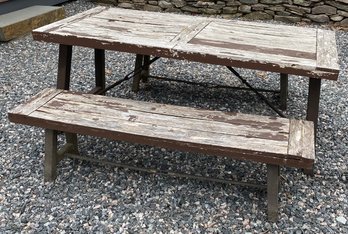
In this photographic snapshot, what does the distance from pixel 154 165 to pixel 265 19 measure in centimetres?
427

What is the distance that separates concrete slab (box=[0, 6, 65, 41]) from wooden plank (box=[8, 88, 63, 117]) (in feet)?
9.08

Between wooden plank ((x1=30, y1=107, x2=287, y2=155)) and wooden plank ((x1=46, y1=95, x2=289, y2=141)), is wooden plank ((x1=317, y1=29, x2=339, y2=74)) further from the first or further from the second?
wooden plank ((x1=30, y1=107, x2=287, y2=155))

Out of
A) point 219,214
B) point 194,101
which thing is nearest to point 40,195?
point 219,214

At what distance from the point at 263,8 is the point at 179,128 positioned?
456 cm

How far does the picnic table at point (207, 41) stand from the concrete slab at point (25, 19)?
2.21m

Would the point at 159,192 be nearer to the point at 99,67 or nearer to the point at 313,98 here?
the point at 313,98

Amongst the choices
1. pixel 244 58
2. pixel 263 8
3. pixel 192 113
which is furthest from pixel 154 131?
pixel 263 8

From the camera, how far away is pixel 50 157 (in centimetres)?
254

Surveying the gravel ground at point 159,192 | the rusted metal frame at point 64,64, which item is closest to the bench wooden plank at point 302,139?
the gravel ground at point 159,192

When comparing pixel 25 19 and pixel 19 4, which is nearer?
pixel 25 19

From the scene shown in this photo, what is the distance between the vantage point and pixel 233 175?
267 centimetres

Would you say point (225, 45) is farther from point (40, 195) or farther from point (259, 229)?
point (40, 195)

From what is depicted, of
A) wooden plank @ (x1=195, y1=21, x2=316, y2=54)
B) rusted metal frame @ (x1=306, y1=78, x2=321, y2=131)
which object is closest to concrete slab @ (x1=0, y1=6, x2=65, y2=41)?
wooden plank @ (x1=195, y1=21, x2=316, y2=54)

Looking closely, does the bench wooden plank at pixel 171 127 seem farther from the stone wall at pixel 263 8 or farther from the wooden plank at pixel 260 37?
the stone wall at pixel 263 8
